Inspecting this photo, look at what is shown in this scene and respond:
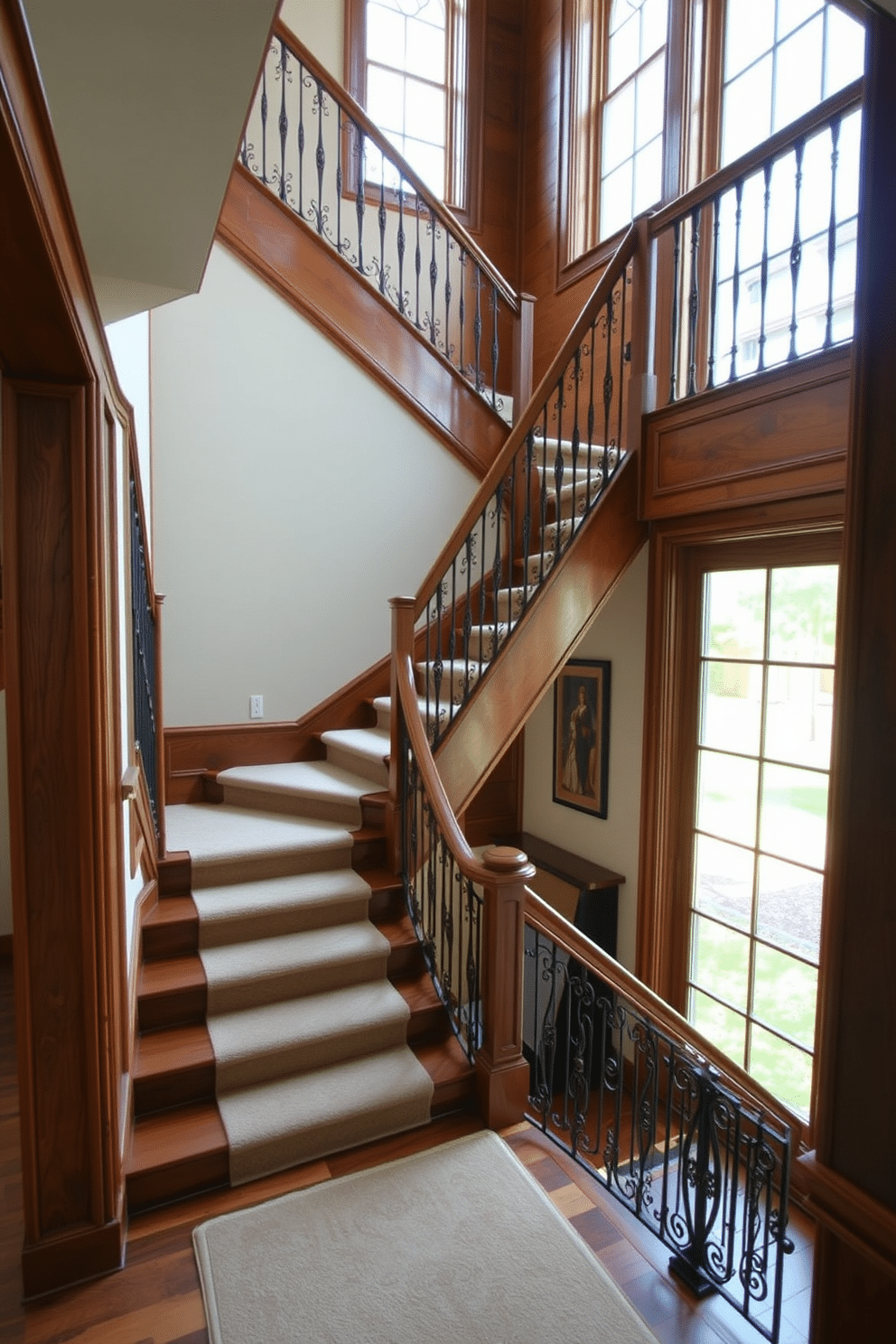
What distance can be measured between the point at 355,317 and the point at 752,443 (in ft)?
7.89

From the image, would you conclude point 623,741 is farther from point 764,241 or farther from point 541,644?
point 764,241

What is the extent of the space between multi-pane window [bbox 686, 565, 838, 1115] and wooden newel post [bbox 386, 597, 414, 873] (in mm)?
1388

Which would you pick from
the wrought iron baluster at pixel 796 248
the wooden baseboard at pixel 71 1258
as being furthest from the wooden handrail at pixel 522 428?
the wooden baseboard at pixel 71 1258

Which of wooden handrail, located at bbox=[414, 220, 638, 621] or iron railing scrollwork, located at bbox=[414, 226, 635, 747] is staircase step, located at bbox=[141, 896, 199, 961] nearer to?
iron railing scrollwork, located at bbox=[414, 226, 635, 747]

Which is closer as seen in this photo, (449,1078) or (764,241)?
(449,1078)

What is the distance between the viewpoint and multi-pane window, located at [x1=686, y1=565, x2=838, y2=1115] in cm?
309

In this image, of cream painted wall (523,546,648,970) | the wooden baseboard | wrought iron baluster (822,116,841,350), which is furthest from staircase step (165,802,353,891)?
wrought iron baluster (822,116,841,350)

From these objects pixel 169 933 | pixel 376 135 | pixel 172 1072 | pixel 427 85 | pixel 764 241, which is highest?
pixel 427 85

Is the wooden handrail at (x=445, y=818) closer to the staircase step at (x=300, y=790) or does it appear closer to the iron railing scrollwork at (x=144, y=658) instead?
the staircase step at (x=300, y=790)

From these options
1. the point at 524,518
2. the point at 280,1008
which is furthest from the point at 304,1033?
the point at 524,518

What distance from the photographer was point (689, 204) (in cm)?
322

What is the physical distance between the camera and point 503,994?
2.70 meters

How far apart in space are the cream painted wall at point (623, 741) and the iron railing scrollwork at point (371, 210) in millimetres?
1480

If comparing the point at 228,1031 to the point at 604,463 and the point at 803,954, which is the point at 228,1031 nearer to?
the point at 803,954
